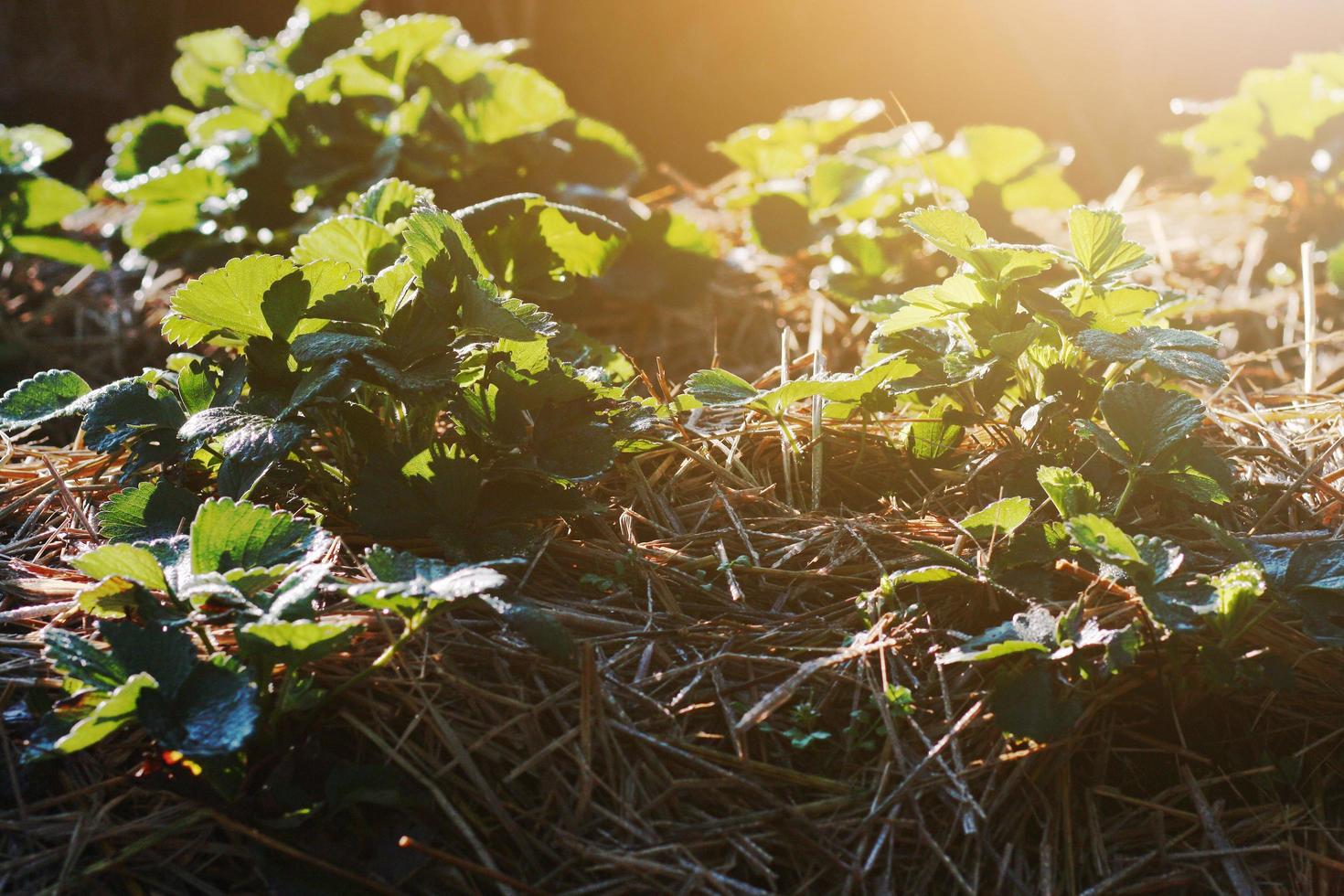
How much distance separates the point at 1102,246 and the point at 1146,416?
26 centimetres

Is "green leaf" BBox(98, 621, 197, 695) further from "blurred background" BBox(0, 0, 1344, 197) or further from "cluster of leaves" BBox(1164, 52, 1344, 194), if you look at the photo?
"blurred background" BBox(0, 0, 1344, 197)

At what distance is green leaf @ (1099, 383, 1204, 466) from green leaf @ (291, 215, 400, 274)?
107cm

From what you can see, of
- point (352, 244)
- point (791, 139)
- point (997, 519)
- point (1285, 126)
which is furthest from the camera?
point (1285, 126)

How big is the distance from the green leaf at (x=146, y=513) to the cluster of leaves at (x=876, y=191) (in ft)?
5.05

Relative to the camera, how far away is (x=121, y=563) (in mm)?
1116

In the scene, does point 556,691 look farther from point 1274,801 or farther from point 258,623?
point 1274,801

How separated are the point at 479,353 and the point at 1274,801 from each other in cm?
113

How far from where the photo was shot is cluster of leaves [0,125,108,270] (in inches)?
95.1

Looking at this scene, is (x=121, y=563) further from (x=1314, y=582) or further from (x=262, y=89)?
(x=262, y=89)

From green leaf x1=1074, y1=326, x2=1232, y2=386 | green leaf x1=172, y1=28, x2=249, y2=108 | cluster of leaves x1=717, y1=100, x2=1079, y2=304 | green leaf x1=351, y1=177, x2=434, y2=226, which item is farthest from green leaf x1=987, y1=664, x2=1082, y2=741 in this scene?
green leaf x1=172, y1=28, x2=249, y2=108

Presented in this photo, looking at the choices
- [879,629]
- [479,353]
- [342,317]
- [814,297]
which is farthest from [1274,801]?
[814,297]

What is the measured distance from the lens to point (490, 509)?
1.36m

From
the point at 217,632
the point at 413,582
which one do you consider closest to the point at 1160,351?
the point at 413,582

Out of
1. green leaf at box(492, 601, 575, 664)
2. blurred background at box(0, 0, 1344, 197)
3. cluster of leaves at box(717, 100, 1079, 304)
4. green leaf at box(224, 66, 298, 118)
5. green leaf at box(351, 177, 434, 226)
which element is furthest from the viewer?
blurred background at box(0, 0, 1344, 197)
